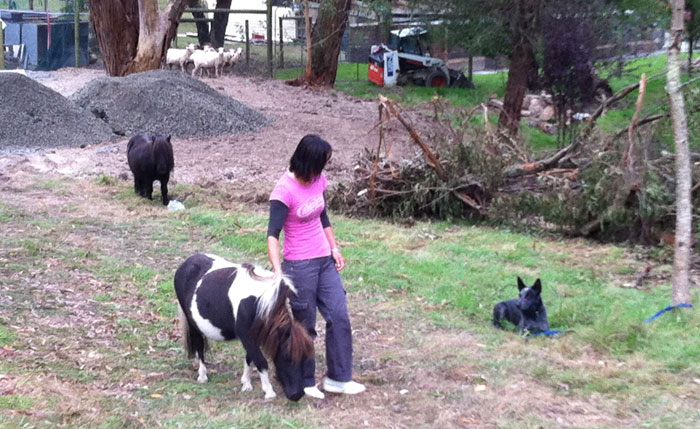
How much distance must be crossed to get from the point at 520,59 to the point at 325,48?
10.8 m

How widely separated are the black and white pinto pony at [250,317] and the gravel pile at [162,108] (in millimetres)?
12653

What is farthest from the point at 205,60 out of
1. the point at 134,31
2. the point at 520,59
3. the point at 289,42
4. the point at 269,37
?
the point at 520,59

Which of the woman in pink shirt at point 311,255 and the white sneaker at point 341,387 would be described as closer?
the woman in pink shirt at point 311,255

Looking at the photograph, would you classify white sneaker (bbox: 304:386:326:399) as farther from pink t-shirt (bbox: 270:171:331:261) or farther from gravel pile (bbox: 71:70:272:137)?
gravel pile (bbox: 71:70:272:137)

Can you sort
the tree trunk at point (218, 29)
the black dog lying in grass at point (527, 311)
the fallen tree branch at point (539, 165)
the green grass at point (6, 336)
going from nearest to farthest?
1. the green grass at point (6, 336)
2. the black dog lying in grass at point (527, 311)
3. the fallen tree branch at point (539, 165)
4. the tree trunk at point (218, 29)

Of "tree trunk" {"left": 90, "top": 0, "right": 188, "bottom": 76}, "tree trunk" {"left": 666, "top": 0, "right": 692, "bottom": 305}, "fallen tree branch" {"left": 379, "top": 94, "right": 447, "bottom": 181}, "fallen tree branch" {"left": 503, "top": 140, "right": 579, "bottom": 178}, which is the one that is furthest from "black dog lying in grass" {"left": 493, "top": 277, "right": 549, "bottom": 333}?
"tree trunk" {"left": 90, "top": 0, "right": 188, "bottom": 76}

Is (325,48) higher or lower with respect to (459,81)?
higher

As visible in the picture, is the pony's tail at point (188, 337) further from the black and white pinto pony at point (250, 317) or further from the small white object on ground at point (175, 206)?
the small white object on ground at point (175, 206)

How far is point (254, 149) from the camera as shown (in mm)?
16766

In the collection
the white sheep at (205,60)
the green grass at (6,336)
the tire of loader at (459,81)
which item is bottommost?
the green grass at (6,336)

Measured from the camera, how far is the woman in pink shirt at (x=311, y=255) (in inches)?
207

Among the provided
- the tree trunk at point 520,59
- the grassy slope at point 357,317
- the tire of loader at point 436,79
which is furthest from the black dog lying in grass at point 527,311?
the tire of loader at point 436,79

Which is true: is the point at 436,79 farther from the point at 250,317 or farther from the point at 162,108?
the point at 250,317

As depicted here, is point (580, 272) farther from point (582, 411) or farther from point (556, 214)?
point (582, 411)
